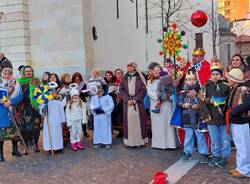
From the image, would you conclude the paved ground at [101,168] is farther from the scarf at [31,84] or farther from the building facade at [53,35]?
the building facade at [53,35]

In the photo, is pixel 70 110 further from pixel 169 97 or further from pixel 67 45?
pixel 67 45

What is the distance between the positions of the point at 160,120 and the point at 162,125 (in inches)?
4.4

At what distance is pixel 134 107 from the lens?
25.6ft

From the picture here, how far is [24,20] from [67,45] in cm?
209

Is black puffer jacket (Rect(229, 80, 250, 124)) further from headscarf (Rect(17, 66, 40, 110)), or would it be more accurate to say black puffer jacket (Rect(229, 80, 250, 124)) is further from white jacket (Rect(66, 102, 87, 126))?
headscarf (Rect(17, 66, 40, 110))

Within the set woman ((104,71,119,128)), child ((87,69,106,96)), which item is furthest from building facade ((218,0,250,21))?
child ((87,69,106,96))

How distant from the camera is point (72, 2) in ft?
48.7

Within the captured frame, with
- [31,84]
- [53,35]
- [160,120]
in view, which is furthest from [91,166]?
[53,35]

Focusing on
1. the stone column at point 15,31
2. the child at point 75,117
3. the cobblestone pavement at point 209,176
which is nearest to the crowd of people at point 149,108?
the child at point 75,117

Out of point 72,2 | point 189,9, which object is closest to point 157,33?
point 189,9

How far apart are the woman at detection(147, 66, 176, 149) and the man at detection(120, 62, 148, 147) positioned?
10.3 inches

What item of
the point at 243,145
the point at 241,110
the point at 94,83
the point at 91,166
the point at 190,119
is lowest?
the point at 91,166

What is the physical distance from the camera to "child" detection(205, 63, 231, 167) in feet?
19.6

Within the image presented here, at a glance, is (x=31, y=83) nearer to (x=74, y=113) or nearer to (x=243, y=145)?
(x=74, y=113)
